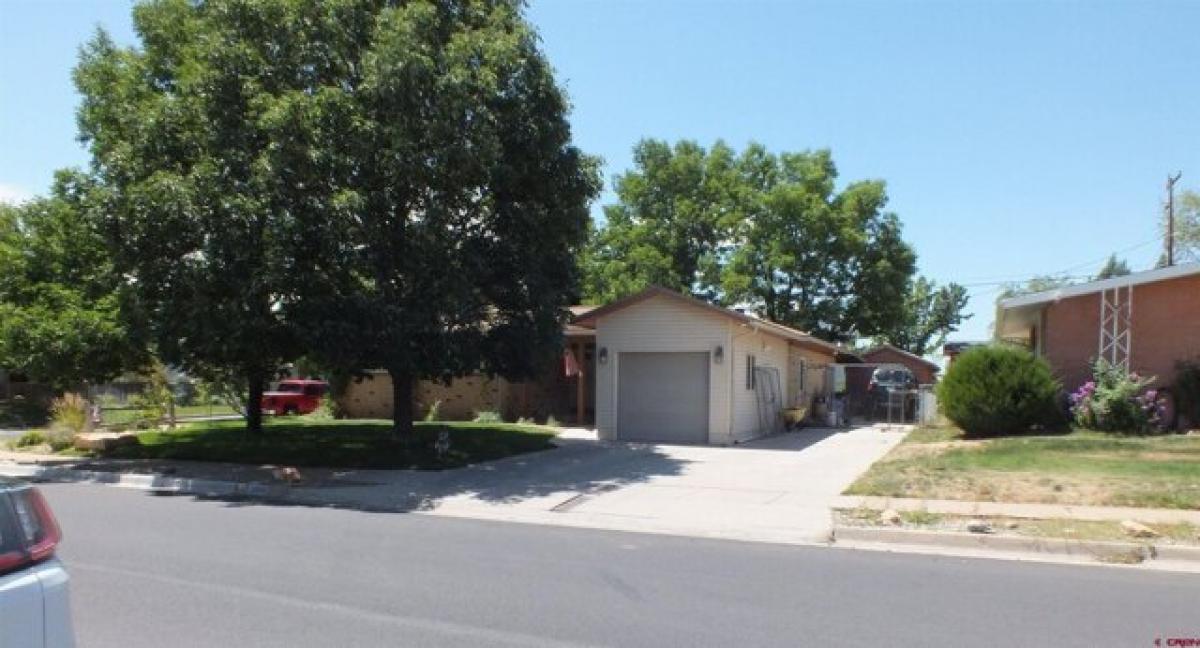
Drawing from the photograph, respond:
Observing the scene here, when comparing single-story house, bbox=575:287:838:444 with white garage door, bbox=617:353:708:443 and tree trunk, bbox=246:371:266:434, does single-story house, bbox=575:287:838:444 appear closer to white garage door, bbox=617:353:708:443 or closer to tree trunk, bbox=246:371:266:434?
white garage door, bbox=617:353:708:443

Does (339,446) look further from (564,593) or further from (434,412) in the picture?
(564,593)

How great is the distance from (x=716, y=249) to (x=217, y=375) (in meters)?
29.7

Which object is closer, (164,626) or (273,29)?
(164,626)

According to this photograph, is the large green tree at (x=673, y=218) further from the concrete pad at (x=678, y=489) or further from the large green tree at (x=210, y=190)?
the large green tree at (x=210, y=190)

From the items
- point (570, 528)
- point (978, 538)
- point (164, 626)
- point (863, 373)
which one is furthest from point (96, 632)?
point (863, 373)

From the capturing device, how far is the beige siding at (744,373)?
71.2ft

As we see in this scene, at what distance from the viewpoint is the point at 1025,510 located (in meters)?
11.8

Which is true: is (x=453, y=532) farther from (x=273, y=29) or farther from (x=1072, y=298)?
(x=1072, y=298)

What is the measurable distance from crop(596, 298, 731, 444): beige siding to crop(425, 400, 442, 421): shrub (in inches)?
322

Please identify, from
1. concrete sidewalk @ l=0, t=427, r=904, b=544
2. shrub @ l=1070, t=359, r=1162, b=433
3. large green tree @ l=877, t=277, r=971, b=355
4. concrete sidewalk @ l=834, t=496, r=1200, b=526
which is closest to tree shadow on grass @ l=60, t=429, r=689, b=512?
concrete sidewalk @ l=0, t=427, r=904, b=544

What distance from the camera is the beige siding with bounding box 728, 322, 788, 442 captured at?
21.7 m

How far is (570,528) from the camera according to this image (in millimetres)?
11609

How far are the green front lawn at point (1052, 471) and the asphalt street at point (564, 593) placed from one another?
147 inches

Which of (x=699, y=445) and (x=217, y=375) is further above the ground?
(x=217, y=375)
